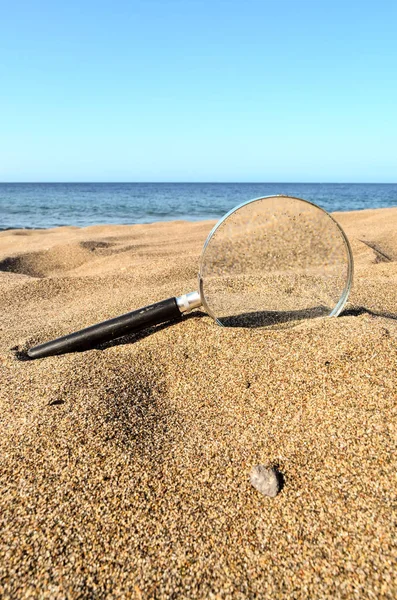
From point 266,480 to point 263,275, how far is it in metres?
1.32

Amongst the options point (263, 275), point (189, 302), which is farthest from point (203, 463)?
point (263, 275)

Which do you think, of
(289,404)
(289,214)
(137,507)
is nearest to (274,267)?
(289,214)

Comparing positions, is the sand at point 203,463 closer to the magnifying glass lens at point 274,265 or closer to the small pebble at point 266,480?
the small pebble at point 266,480

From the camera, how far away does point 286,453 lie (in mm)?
1401

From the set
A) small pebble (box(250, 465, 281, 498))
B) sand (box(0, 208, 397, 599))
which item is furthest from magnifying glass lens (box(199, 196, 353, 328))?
small pebble (box(250, 465, 281, 498))

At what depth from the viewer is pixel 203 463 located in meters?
1.38

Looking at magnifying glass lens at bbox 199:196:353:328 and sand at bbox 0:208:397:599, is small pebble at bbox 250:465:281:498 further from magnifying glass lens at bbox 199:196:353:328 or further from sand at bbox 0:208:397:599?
magnifying glass lens at bbox 199:196:353:328

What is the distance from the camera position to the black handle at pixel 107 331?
2.12 meters

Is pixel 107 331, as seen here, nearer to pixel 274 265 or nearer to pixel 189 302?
pixel 189 302

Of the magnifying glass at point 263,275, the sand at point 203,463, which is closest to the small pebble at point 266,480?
the sand at point 203,463

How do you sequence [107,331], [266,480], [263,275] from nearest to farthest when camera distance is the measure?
1. [266,480]
2. [107,331]
3. [263,275]

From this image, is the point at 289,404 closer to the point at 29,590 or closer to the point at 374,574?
the point at 374,574


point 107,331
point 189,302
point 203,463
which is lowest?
point 203,463

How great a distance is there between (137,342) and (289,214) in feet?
3.19
